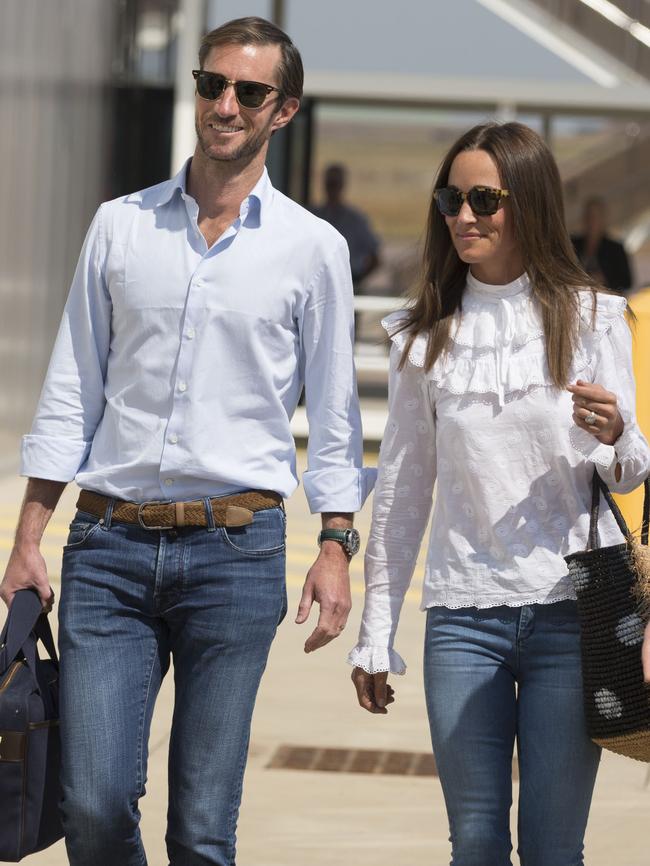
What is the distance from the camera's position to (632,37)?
17.2m

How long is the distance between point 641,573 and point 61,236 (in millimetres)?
11116

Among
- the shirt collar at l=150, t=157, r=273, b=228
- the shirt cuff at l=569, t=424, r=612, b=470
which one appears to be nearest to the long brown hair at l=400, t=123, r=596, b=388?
the shirt cuff at l=569, t=424, r=612, b=470

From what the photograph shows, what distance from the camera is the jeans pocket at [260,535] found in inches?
122

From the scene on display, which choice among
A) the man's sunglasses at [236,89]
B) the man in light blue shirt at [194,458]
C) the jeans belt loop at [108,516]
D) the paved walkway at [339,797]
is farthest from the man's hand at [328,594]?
the paved walkway at [339,797]

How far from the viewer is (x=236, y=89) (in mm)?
3186

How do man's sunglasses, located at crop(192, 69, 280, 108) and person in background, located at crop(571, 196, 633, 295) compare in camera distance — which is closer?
man's sunglasses, located at crop(192, 69, 280, 108)

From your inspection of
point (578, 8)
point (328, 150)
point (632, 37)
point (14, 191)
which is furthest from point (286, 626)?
point (328, 150)

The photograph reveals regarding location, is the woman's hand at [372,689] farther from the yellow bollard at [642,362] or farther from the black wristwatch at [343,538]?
the yellow bollard at [642,362]

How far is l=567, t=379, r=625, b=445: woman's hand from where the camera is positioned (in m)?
2.89

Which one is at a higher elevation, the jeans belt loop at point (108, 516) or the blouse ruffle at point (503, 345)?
the blouse ruffle at point (503, 345)

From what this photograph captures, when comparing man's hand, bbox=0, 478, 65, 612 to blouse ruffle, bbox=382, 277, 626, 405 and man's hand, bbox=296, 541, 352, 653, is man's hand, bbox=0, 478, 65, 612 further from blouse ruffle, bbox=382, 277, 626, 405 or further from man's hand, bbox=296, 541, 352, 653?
blouse ruffle, bbox=382, 277, 626, 405

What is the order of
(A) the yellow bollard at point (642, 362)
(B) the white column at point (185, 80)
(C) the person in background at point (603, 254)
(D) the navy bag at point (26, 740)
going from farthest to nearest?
(C) the person in background at point (603, 254), (B) the white column at point (185, 80), (A) the yellow bollard at point (642, 362), (D) the navy bag at point (26, 740)

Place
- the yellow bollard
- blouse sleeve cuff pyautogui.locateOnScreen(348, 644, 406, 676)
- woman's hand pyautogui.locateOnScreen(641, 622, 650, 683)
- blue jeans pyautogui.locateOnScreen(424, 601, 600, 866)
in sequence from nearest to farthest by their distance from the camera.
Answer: woman's hand pyautogui.locateOnScreen(641, 622, 650, 683) → blue jeans pyautogui.locateOnScreen(424, 601, 600, 866) → blouse sleeve cuff pyautogui.locateOnScreen(348, 644, 406, 676) → the yellow bollard

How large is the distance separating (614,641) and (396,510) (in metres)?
0.55
